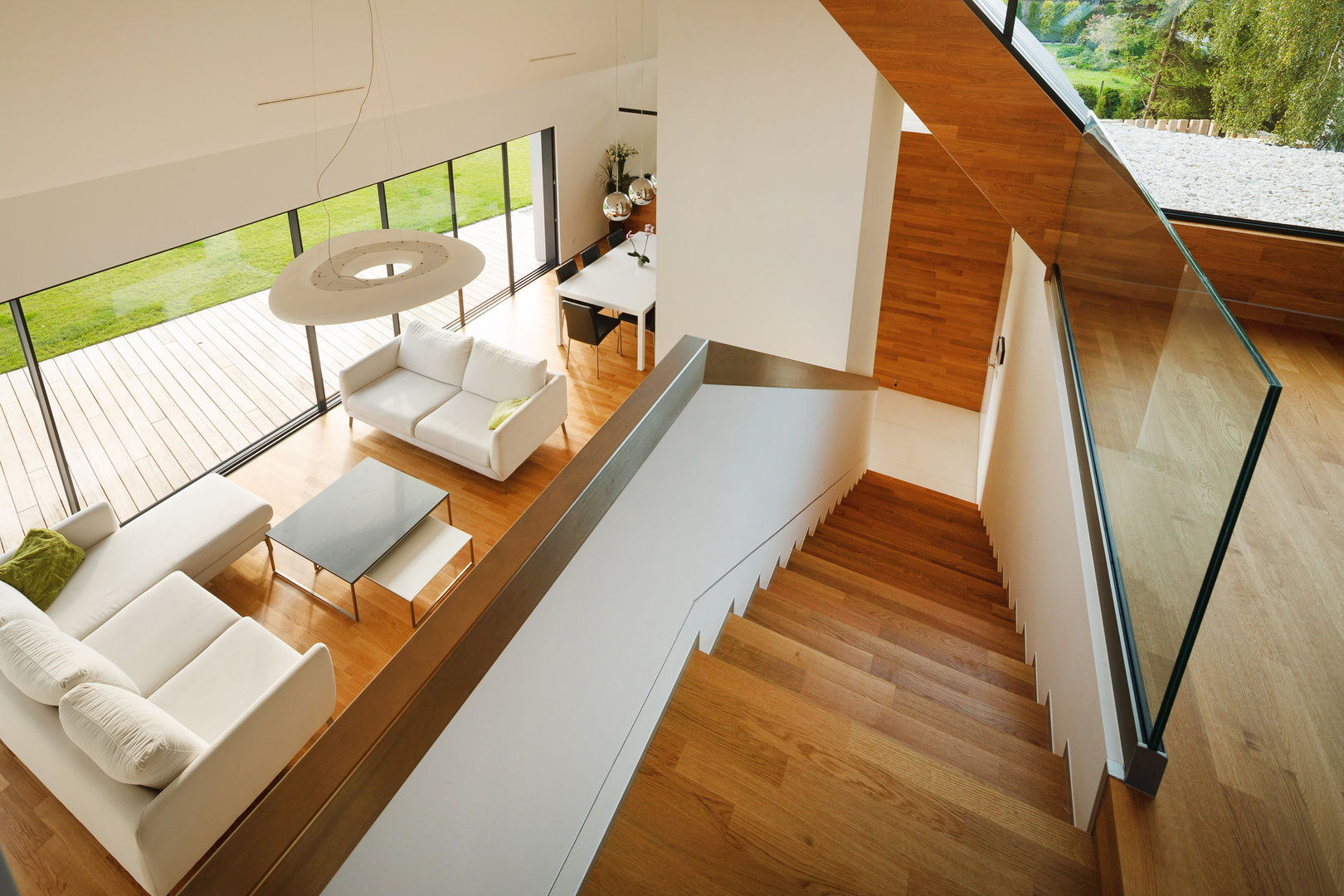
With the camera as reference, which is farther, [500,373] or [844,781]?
[500,373]

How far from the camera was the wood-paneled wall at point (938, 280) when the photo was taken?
7062 mm

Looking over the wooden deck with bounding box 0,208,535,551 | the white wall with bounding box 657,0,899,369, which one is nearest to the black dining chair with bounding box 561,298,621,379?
the white wall with bounding box 657,0,899,369

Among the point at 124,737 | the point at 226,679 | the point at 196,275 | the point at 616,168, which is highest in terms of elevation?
the point at 616,168

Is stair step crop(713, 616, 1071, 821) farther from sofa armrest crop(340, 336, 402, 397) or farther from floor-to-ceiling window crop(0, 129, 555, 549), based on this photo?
sofa armrest crop(340, 336, 402, 397)

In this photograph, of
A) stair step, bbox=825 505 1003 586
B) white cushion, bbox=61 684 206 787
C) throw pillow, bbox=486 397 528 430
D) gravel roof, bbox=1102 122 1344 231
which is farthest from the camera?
throw pillow, bbox=486 397 528 430

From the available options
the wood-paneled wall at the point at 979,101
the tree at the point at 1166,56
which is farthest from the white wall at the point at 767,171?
the tree at the point at 1166,56

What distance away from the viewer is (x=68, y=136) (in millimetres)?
3742

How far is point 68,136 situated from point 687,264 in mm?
3535

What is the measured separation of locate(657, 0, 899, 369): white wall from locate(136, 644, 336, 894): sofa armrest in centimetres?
346

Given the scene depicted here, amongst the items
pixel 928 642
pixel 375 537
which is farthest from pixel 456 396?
pixel 928 642

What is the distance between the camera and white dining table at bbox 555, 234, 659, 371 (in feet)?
25.1

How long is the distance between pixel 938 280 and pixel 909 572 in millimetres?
4378

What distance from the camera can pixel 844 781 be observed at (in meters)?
1.86

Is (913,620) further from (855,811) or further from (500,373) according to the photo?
(500,373)
